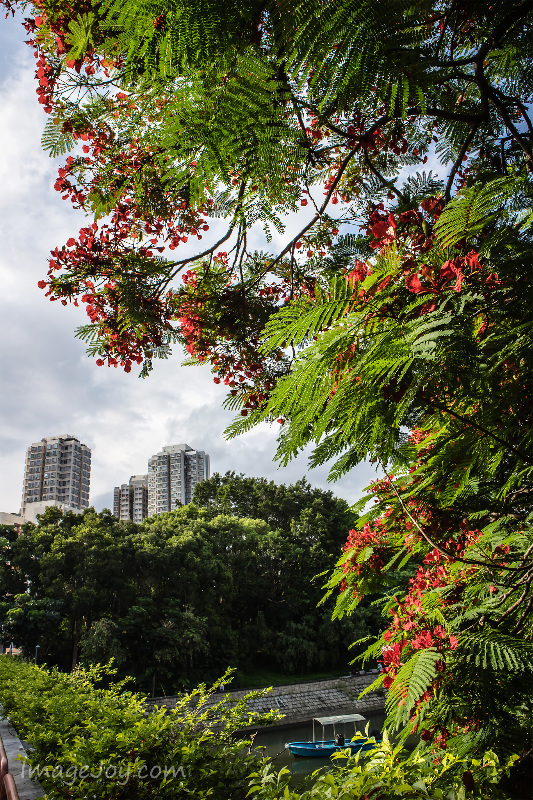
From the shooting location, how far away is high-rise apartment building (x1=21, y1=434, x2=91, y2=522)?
5506 cm

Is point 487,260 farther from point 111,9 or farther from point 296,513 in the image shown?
point 296,513

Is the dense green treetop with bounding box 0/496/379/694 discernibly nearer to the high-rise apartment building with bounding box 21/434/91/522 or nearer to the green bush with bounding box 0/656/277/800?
the green bush with bounding box 0/656/277/800

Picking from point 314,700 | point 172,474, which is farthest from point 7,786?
point 172,474

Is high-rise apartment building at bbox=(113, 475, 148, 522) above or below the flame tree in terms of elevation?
above

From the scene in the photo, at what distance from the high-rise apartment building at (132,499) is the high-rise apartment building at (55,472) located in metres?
4.39

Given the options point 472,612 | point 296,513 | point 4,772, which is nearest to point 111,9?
point 472,612

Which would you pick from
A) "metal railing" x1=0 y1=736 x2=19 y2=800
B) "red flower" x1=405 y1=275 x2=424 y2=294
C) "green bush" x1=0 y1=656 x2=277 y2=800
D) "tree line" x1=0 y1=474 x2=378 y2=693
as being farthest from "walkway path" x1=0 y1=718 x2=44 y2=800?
"tree line" x1=0 y1=474 x2=378 y2=693

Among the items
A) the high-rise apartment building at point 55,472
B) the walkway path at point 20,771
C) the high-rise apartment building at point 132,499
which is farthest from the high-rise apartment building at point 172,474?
the walkway path at point 20,771

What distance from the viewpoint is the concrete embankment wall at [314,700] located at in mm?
17109

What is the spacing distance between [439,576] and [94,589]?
54.9 ft

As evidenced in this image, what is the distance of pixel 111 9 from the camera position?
2.53ft

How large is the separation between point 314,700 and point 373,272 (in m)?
20.6

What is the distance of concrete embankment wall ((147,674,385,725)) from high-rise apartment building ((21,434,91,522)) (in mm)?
42654

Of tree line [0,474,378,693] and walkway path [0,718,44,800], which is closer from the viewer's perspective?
walkway path [0,718,44,800]
